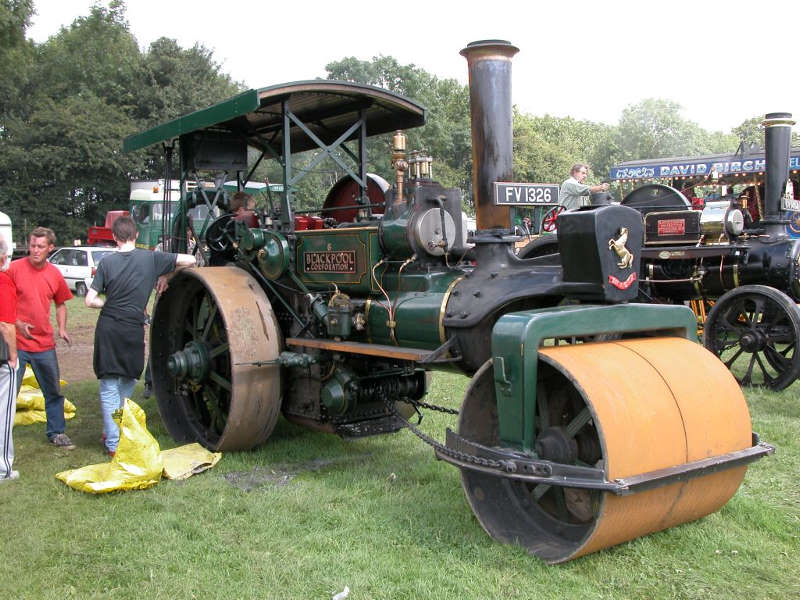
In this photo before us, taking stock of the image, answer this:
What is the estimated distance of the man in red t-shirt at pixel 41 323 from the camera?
5.22 metres

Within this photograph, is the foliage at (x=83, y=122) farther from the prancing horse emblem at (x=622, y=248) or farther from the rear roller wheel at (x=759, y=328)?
the prancing horse emblem at (x=622, y=248)

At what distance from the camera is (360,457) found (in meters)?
4.95

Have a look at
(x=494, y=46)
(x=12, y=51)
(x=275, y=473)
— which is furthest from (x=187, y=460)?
(x=12, y=51)

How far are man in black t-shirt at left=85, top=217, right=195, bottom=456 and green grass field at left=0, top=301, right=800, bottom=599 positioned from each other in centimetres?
46

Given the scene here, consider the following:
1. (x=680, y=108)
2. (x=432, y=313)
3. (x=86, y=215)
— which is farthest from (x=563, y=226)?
(x=680, y=108)

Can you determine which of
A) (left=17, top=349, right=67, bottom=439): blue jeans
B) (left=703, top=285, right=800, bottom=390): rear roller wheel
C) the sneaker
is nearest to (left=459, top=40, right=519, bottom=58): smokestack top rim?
(left=17, top=349, right=67, bottom=439): blue jeans

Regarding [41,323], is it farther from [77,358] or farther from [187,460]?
[77,358]

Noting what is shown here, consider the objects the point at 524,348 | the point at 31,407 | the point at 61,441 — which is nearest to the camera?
the point at 524,348

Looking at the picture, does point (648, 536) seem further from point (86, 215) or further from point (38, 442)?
point (86, 215)

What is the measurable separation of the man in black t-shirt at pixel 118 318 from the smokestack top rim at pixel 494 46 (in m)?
2.50

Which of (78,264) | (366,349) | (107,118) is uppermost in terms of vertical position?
(107,118)

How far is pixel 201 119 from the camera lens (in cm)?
516

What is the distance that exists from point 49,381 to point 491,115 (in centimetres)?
352

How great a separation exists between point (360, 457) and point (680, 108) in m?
70.4
